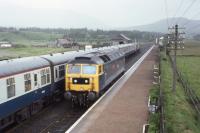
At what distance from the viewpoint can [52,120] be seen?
20766 millimetres

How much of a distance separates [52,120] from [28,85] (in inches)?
91.0

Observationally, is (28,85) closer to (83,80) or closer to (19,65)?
(19,65)

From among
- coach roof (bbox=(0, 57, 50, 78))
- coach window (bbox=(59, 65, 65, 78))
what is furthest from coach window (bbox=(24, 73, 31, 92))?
coach window (bbox=(59, 65, 65, 78))

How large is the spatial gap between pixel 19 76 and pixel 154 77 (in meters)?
22.3

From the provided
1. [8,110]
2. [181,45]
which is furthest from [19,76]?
[181,45]

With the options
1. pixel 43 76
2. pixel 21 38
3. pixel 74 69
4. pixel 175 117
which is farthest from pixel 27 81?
pixel 21 38

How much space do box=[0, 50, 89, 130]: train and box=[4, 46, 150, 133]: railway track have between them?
1.21ft

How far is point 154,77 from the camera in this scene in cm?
3909

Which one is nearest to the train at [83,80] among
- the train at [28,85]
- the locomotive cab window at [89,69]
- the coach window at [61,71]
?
the locomotive cab window at [89,69]

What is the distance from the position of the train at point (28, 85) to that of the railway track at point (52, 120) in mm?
370

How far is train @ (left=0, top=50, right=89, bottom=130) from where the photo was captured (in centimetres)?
1755

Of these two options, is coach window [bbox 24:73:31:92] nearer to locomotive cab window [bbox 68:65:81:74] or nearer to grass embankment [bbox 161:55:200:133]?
locomotive cab window [bbox 68:65:81:74]

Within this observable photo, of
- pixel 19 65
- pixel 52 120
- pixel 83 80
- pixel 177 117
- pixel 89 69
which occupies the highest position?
pixel 19 65

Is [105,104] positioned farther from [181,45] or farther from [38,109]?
[181,45]
